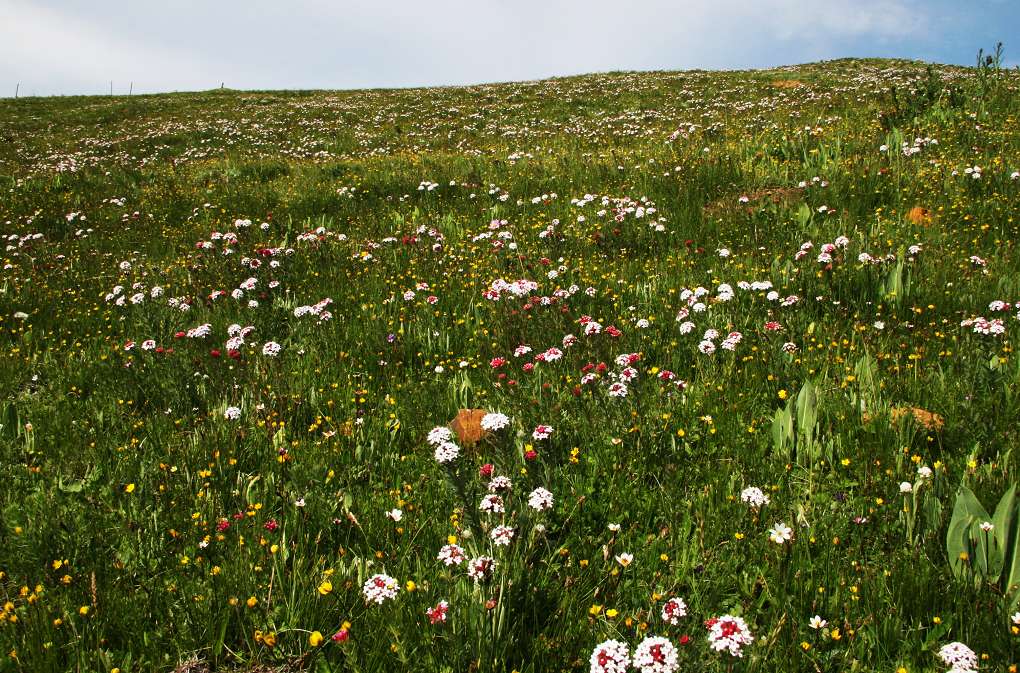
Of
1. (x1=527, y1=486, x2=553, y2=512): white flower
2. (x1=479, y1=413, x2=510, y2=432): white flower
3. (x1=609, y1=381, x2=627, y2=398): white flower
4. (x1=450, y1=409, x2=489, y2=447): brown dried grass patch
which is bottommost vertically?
(x1=527, y1=486, x2=553, y2=512): white flower

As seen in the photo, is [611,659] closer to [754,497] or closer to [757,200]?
[754,497]

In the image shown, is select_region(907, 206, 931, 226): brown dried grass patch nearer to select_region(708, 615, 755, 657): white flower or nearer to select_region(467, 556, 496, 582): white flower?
select_region(708, 615, 755, 657): white flower

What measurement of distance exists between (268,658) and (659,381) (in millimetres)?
2926

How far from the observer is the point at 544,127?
760 inches

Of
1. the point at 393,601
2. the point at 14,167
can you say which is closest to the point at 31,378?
the point at 393,601

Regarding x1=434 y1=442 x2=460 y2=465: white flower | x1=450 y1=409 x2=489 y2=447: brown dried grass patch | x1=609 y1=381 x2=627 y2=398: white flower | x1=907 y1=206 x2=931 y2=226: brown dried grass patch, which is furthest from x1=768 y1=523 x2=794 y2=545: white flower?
x1=907 y1=206 x2=931 y2=226: brown dried grass patch

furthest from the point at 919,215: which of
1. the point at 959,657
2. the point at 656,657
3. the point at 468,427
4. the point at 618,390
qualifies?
the point at 656,657

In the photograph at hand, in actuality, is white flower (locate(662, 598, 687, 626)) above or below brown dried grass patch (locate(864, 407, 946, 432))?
below

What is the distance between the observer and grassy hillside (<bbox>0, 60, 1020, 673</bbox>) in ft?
7.98

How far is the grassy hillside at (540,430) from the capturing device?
243cm

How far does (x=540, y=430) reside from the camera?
11.0ft

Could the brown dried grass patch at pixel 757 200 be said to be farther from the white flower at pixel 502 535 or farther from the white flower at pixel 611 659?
the white flower at pixel 611 659

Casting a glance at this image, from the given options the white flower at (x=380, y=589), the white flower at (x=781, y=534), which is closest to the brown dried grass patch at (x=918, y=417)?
the white flower at (x=781, y=534)

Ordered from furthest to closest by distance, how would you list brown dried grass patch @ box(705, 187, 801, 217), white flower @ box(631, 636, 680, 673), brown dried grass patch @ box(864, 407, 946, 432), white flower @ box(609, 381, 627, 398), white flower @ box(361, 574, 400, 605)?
brown dried grass patch @ box(705, 187, 801, 217)
white flower @ box(609, 381, 627, 398)
brown dried grass patch @ box(864, 407, 946, 432)
white flower @ box(361, 574, 400, 605)
white flower @ box(631, 636, 680, 673)
